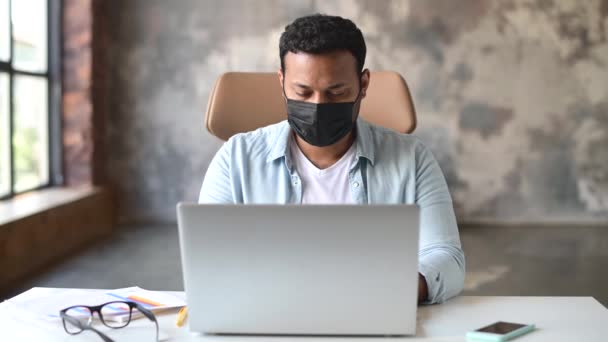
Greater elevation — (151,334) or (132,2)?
(132,2)

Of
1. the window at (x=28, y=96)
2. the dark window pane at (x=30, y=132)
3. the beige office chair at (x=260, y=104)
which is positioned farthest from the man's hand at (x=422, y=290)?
the dark window pane at (x=30, y=132)

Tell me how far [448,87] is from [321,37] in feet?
13.7

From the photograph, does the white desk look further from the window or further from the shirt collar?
the window

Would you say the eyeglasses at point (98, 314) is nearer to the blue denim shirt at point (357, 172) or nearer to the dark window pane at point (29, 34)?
the blue denim shirt at point (357, 172)

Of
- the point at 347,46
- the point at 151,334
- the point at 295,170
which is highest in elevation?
the point at 347,46

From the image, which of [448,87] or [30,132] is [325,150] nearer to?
[30,132]

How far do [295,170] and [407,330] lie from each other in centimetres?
75

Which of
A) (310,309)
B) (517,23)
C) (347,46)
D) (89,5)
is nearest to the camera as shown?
(310,309)

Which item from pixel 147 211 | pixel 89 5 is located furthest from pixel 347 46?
pixel 147 211

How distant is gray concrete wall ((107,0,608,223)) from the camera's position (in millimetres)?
5758

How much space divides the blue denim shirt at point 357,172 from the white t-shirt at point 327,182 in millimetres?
31

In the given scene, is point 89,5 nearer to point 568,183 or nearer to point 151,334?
point 568,183

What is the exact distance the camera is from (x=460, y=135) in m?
5.89

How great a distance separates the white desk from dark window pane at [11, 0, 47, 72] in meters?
3.62
